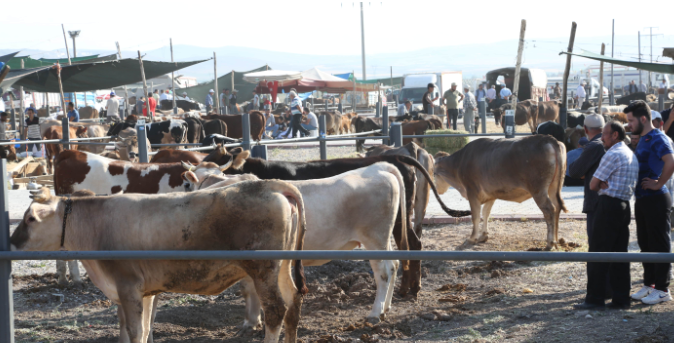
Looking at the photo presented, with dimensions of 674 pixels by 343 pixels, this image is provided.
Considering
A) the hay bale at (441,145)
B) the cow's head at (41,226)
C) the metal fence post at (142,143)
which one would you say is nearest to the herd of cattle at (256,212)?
the cow's head at (41,226)

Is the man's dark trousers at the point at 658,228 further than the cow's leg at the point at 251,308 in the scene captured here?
Yes

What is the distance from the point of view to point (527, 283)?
684cm

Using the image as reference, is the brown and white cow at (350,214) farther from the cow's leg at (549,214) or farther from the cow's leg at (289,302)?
the cow's leg at (549,214)

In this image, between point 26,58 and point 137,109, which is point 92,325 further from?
point 137,109

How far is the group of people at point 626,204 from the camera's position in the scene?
5621 mm

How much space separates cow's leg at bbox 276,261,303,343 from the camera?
15.0 ft

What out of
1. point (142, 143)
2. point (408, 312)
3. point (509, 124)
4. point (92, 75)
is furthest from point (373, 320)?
point (92, 75)

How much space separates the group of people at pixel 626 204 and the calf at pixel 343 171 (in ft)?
5.40

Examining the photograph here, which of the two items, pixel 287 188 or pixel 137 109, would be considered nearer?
pixel 287 188

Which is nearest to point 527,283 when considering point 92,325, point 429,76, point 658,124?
point 658,124

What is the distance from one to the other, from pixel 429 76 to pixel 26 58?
2806 cm

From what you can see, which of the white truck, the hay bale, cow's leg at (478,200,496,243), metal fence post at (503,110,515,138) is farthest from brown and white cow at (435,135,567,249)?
the white truck

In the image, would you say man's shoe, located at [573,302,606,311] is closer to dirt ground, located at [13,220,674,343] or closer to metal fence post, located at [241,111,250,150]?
dirt ground, located at [13,220,674,343]

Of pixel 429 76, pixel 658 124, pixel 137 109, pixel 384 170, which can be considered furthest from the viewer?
pixel 429 76
